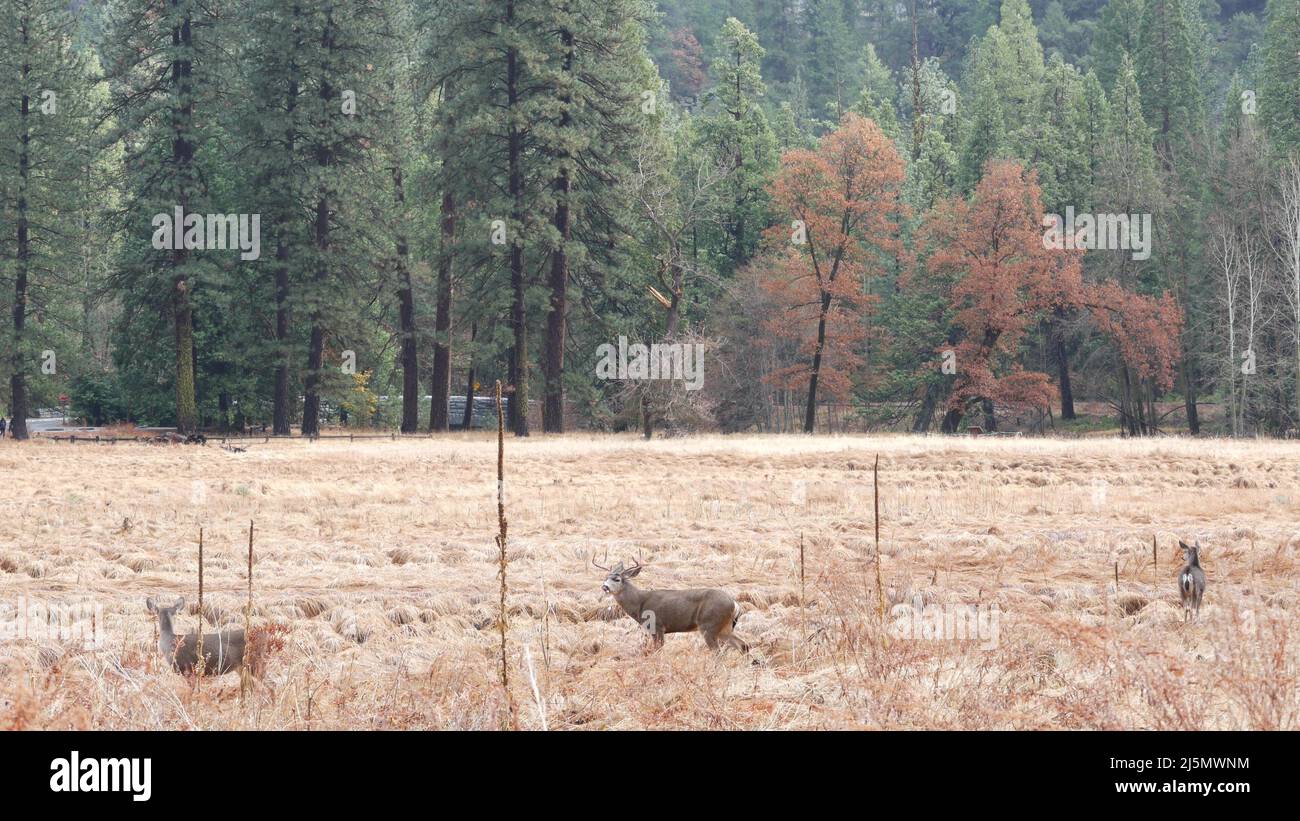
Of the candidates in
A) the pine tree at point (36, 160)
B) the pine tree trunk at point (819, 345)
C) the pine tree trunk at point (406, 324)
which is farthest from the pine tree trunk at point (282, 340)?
the pine tree trunk at point (819, 345)

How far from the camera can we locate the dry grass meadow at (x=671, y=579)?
8125 millimetres

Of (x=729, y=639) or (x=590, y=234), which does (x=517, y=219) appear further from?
(x=729, y=639)

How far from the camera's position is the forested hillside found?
42.6m

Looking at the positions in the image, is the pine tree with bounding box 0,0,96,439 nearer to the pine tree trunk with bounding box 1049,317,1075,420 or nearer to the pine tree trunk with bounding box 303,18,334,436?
the pine tree trunk with bounding box 303,18,334,436

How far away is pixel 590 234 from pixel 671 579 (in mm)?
33660

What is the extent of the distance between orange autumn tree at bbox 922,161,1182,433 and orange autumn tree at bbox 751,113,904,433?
2.91 m

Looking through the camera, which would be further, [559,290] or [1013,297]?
[1013,297]

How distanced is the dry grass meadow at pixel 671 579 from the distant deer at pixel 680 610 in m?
0.23

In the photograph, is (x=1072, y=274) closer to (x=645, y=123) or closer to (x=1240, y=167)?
(x=1240, y=167)

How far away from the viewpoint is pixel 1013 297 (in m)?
50.3

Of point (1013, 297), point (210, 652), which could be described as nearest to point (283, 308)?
point (1013, 297)

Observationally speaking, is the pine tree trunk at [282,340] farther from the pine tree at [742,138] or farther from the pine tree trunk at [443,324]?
the pine tree at [742,138]

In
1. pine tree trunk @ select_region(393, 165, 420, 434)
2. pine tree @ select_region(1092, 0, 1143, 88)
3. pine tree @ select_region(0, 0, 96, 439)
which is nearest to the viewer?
pine tree @ select_region(0, 0, 96, 439)

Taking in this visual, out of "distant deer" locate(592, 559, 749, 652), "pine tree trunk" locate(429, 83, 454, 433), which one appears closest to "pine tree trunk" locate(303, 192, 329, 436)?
"pine tree trunk" locate(429, 83, 454, 433)
